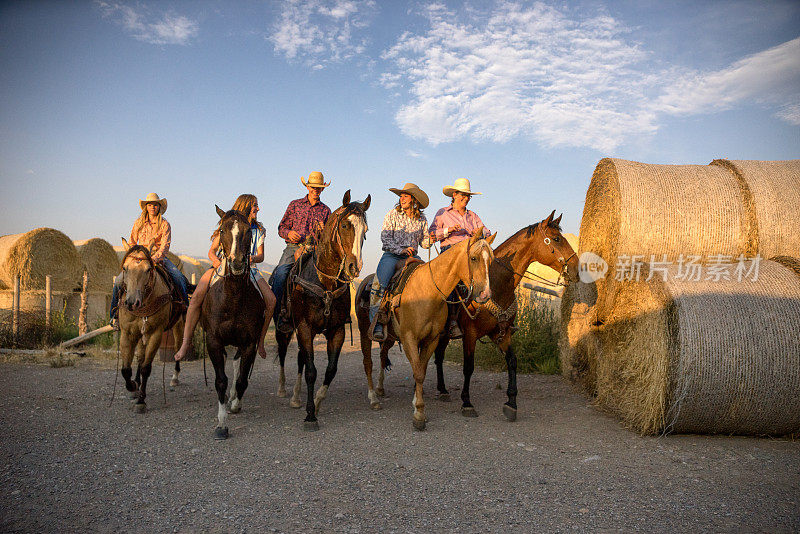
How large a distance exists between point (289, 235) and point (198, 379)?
3.60 meters

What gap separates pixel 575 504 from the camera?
12.2 ft

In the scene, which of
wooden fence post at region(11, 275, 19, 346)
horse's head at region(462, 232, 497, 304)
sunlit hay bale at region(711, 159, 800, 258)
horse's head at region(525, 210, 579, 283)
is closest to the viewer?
horse's head at region(462, 232, 497, 304)

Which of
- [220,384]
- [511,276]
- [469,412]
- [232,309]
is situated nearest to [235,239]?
[232,309]

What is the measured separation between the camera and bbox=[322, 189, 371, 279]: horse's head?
5637mm

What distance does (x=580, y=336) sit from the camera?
24.5ft

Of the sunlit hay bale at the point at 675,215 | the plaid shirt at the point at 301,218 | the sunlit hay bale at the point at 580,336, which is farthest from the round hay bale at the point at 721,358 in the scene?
the plaid shirt at the point at 301,218

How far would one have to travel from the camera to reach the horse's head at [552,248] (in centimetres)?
605

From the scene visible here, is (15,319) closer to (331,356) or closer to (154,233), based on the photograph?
(154,233)

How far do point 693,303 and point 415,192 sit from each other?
345 centimetres

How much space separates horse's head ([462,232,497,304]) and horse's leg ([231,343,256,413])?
2.76 m

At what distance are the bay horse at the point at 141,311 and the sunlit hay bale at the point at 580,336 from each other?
5791 mm

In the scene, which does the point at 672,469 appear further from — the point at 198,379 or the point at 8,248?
the point at 8,248

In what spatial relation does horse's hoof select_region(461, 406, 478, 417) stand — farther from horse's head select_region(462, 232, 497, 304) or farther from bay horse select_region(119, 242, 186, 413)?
bay horse select_region(119, 242, 186, 413)

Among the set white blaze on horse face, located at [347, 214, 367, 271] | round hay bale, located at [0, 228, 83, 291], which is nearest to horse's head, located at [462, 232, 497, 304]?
white blaze on horse face, located at [347, 214, 367, 271]
